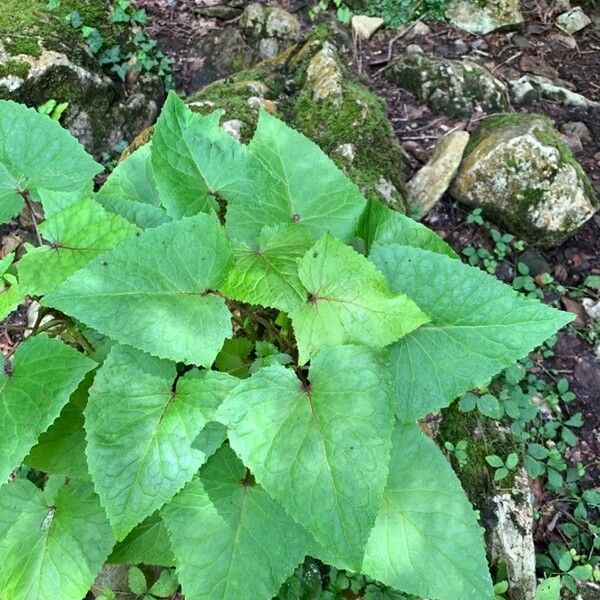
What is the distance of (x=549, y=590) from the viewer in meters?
2.18

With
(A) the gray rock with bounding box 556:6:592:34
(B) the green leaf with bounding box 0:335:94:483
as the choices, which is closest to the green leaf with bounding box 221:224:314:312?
(B) the green leaf with bounding box 0:335:94:483

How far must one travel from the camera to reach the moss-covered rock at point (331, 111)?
291 centimetres

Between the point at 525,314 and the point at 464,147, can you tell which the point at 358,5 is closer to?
the point at 464,147

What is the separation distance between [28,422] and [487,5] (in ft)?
14.9

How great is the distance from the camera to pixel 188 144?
1.68 metres

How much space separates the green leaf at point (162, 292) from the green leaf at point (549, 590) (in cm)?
163

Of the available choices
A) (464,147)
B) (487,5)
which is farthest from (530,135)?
(487,5)

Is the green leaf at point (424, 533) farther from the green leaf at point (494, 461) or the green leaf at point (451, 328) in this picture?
the green leaf at point (494, 461)

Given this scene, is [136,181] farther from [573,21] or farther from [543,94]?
[573,21]

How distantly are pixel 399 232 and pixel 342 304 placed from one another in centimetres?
44

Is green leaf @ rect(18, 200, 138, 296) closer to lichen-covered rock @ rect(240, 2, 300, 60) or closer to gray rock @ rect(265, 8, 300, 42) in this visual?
lichen-covered rock @ rect(240, 2, 300, 60)

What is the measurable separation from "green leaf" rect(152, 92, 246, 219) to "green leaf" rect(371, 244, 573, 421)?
19.8 inches

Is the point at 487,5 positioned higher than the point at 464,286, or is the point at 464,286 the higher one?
the point at 464,286

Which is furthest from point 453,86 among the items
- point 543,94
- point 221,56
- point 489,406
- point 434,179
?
point 489,406
